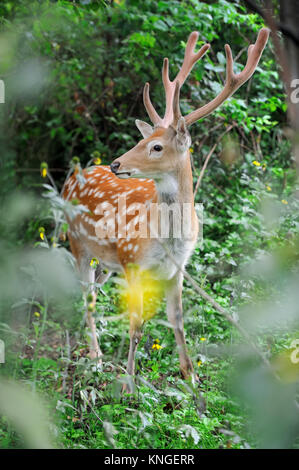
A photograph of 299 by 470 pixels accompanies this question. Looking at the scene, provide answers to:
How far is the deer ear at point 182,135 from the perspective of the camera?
10.3ft

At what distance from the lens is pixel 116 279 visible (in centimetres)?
238

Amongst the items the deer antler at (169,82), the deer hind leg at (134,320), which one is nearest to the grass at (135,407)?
the deer hind leg at (134,320)

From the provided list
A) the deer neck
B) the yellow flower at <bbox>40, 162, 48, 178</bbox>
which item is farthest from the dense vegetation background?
the deer neck

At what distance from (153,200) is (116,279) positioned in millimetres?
1241

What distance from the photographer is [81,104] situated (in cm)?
676

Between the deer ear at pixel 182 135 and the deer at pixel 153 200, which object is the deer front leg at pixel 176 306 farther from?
the deer ear at pixel 182 135

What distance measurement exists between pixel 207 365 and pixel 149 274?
2.41 ft

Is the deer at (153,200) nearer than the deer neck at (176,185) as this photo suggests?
Yes

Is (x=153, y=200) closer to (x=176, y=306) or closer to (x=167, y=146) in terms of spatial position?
(x=167, y=146)

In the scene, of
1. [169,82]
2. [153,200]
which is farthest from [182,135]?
[169,82]

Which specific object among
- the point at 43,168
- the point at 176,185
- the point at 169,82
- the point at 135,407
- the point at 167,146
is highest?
the point at 169,82

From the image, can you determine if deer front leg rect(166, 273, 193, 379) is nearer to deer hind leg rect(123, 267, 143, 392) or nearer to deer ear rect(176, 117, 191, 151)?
deer hind leg rect(123, 267, 143, 392)

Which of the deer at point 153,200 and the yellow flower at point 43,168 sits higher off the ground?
the deer at point 153,200
